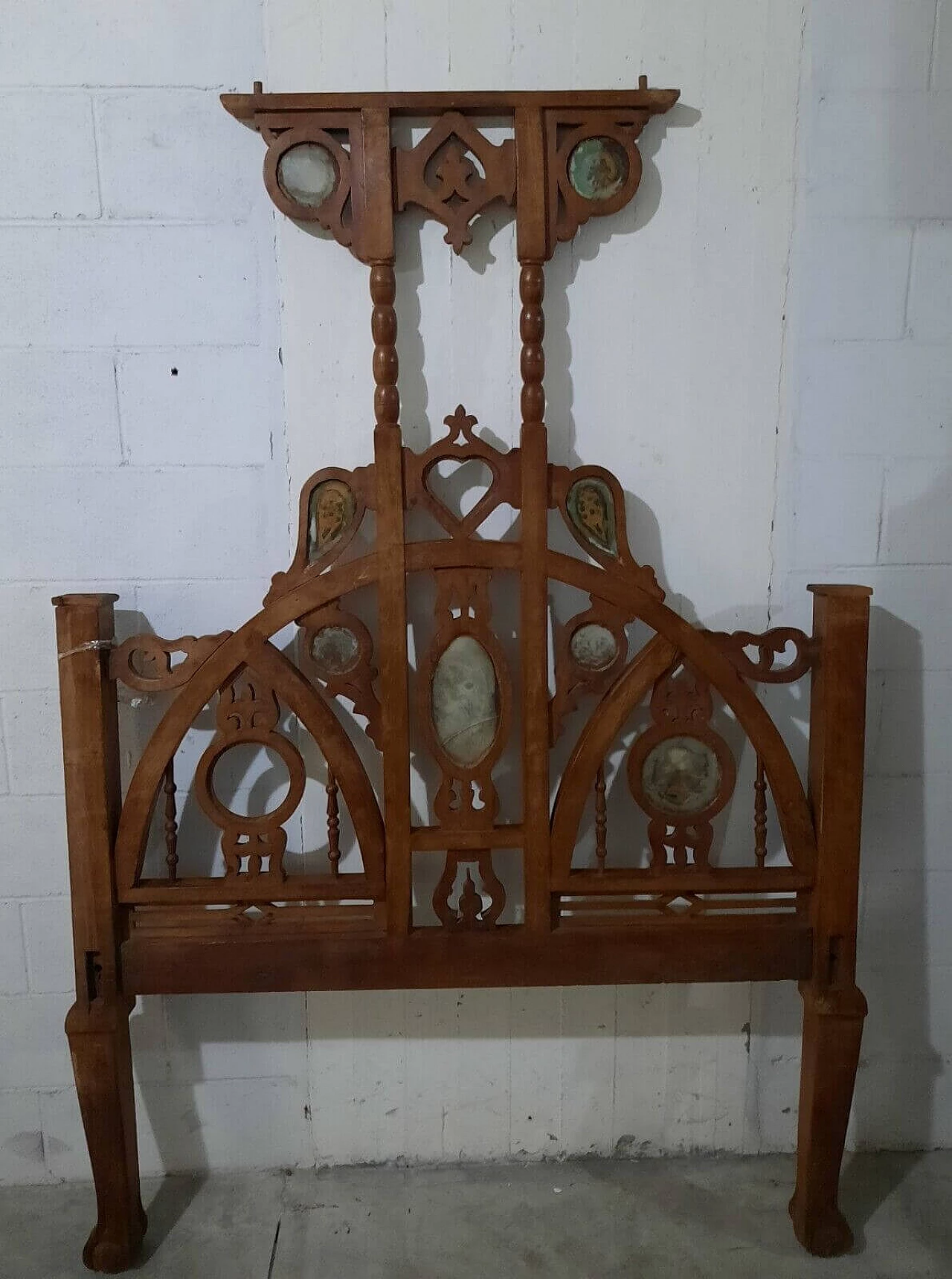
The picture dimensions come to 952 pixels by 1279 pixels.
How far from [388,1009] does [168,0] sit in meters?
1.68

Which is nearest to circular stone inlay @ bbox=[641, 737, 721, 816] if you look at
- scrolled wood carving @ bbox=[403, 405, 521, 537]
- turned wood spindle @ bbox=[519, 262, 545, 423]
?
scrolled wood carving @ bbox=[403, 405, 521, 537]

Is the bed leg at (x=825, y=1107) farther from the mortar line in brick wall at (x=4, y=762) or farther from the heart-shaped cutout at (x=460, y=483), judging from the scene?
the mortar line in brick wall at (x=4, y=762)

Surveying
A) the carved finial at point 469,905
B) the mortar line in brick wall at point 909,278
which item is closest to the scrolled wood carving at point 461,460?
the carved finial at point 469,905

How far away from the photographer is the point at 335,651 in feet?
5.16

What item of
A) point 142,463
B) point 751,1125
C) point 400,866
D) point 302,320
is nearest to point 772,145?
point 302,320

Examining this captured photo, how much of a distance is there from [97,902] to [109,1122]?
0.35 m

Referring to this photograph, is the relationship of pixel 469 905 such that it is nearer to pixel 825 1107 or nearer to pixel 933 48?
pixel 825 1107

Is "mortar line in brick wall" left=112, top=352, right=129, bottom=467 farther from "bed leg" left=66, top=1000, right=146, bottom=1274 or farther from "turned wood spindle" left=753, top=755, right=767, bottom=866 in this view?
"turned wood spindle" left=753, top=755, right=767, bottom=866

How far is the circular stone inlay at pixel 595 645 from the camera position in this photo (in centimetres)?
157

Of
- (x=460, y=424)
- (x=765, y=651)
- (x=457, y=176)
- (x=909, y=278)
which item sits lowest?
(x=765, y=651)

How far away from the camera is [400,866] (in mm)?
1572

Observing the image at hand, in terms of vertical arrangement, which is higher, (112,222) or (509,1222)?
(112,222)

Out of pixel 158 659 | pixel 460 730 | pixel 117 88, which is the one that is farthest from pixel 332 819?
pixel 117 88

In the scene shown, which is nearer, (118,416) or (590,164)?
(590,164)
